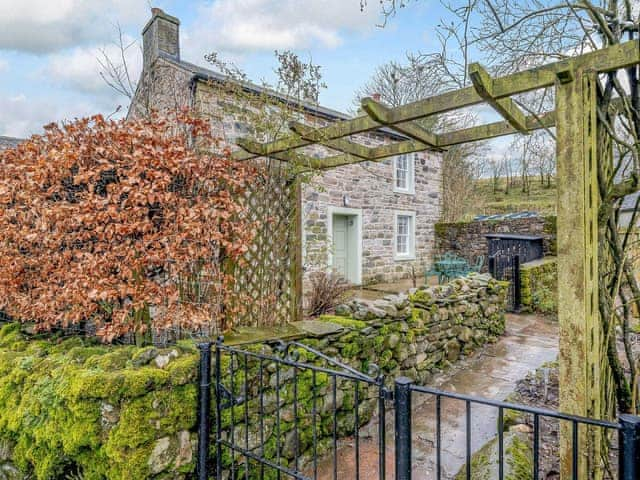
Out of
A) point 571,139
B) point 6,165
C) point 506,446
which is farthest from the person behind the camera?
point 6,165

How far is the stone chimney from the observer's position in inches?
309


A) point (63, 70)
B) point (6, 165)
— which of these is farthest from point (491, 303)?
point (63, 70)

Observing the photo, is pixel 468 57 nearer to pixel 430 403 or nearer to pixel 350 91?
pixel 430 403

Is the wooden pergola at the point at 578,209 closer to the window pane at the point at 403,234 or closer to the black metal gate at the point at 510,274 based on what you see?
the black metal gate at the point at 510,274

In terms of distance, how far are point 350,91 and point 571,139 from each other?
1453 centimetres

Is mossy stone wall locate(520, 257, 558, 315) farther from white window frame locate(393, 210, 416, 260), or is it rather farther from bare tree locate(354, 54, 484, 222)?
bare tree locate(354, 54, 484, 222)

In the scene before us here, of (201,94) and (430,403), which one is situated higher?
(201,94)

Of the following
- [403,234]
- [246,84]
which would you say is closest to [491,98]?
[246,84]

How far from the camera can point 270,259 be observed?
3.90 m

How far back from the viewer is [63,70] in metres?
8.52

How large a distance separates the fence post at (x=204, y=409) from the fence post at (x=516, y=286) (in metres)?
7.60

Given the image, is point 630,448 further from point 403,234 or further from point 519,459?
point 403,234

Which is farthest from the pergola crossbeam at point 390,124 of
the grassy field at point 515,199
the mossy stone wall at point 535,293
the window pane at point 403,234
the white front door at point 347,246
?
the grassy field at point 515,199

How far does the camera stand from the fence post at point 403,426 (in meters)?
1.70
